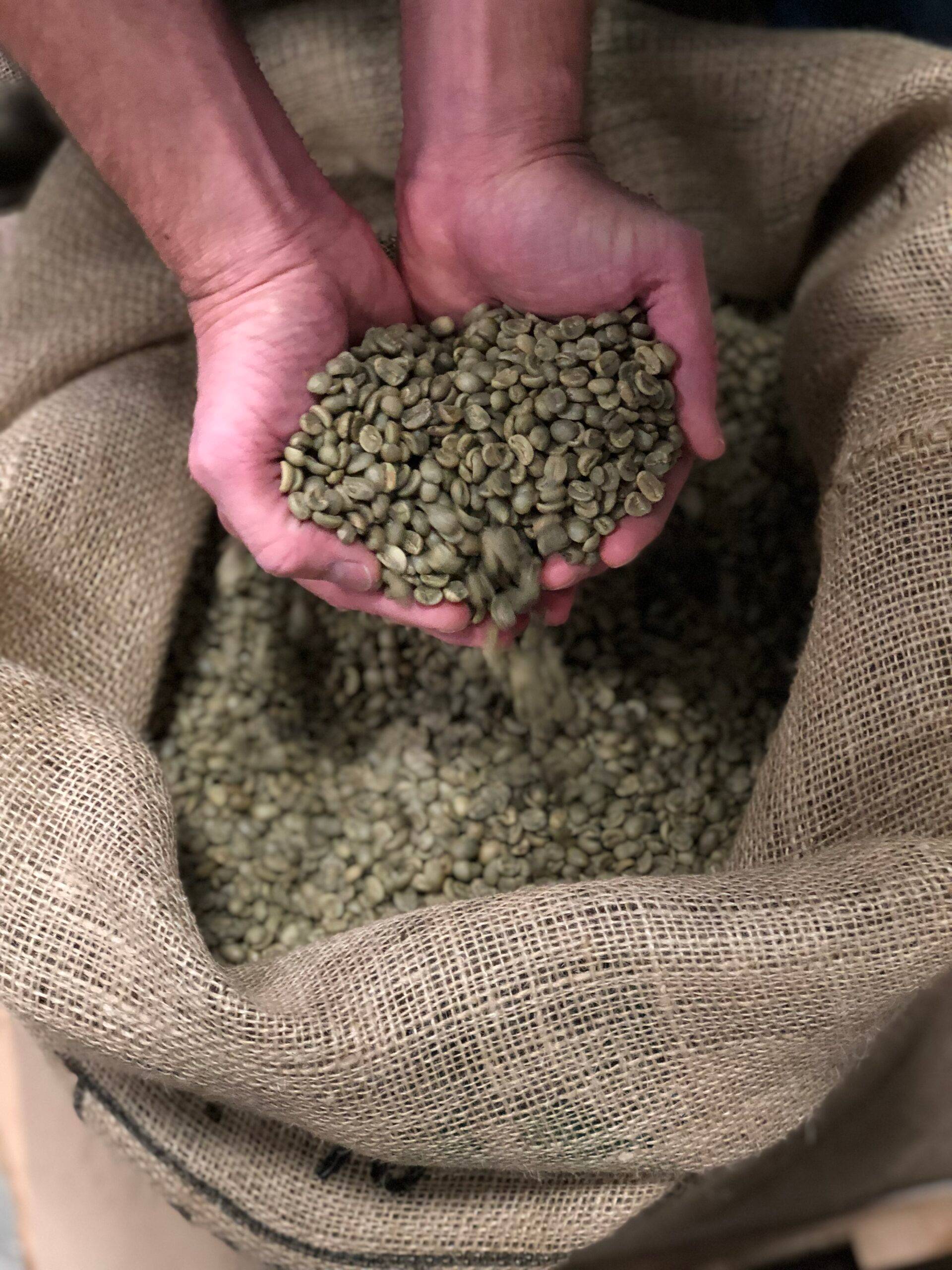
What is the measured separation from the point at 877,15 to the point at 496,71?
1.08 m

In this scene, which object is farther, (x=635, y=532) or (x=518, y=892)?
(x=635, y=532)

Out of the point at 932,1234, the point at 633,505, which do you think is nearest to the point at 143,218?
the point at 633,505

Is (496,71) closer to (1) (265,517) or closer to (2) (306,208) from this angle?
(2) (306,208)

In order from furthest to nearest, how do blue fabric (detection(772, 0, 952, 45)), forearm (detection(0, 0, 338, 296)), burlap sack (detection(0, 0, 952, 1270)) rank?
blue fabric (detection(772, 0, 952, 45))
forearm (detection(0, 0, 338, 296))
burlap sack (detection(0, 0, 952, 1270))

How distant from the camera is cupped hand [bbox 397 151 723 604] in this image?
4.15ft

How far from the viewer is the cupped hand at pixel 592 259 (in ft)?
4.15

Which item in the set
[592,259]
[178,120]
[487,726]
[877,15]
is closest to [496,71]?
[592,259]

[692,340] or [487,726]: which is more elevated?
[692,340]

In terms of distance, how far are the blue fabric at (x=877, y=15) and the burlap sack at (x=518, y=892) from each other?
0.47 meters

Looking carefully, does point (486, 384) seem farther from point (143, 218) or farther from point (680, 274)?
point (143, 218)

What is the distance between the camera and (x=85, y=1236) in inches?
65.9

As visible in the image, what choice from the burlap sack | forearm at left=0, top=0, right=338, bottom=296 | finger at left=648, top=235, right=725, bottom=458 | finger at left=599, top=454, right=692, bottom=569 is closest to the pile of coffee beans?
the burlap sack

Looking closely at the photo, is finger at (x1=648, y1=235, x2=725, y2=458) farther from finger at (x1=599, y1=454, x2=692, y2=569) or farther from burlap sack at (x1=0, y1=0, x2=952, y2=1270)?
burlap sack at (x1=0, y1=0, x2=952, y2=1270)

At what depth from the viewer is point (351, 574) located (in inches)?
49.9
